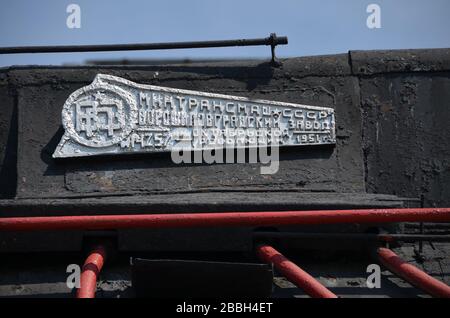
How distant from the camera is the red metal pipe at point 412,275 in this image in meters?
2.51

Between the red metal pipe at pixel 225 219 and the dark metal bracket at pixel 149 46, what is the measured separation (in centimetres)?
131

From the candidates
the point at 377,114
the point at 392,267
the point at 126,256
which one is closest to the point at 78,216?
the point at 126,256

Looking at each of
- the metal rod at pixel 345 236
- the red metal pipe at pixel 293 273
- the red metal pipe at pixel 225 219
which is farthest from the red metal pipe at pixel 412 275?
the red metal pipe at pixel 293 273

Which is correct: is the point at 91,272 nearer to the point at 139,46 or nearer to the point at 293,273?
the point at 293,273

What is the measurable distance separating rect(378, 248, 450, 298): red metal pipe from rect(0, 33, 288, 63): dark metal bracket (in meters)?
1.40

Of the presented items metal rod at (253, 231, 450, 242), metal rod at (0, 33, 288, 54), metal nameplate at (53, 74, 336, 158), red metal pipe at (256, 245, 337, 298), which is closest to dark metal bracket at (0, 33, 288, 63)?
metal rod at (0, 33, 288, 54)

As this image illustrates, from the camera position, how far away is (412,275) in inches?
105

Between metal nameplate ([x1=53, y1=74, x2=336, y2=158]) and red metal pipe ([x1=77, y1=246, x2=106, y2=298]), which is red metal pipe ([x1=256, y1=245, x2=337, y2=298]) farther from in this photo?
metal nameplate ([x1=53, y1=74, x2=336, y2=158])

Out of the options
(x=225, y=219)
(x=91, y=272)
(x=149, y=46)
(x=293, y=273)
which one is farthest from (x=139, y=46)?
(x=293, y=273)

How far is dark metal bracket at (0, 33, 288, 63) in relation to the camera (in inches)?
146

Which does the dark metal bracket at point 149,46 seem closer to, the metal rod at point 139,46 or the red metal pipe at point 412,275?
the metal rod at point 139,46

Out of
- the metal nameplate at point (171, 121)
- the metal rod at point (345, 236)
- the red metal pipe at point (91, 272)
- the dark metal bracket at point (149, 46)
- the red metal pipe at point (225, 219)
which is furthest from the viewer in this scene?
the dark metal bracket at point (149, 46)

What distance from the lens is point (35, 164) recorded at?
3.49m

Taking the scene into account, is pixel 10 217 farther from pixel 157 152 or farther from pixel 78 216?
pixel 157 152
